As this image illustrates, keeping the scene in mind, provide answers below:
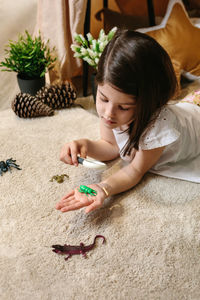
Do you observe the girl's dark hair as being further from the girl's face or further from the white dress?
the white dress

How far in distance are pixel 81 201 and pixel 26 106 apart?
0.66m

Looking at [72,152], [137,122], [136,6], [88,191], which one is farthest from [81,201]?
[136,6]

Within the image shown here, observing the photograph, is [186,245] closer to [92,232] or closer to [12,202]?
[92,232]

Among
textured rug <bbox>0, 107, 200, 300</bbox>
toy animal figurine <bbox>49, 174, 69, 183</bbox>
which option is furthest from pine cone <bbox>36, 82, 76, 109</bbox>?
toy animal figurine <bbox>49, 174, 69, 183</bbox>

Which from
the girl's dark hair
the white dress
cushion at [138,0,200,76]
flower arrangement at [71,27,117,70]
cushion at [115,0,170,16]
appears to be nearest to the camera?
the girl's dark hair

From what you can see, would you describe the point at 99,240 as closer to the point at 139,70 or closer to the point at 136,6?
the point at 139,70

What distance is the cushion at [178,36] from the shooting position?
1.64 m

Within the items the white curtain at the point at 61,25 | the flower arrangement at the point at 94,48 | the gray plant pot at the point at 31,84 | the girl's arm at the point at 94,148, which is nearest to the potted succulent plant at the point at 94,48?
the flower arrangement at the point at 94,48

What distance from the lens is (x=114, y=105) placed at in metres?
0.78

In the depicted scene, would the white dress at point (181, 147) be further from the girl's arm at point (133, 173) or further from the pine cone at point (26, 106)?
the pine cone at point (26, 106)

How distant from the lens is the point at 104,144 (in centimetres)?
110

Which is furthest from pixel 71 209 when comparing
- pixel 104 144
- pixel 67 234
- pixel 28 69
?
pixel 28 69

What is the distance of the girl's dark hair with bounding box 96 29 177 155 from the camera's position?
73cm

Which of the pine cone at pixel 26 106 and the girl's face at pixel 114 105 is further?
the pine cone at pixel 26 106
